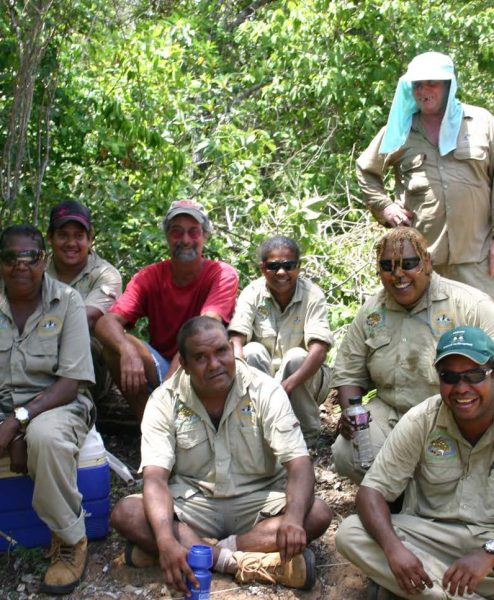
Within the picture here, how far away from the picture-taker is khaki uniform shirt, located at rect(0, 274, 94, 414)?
14.6ft

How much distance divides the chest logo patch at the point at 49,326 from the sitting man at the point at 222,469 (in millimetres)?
657

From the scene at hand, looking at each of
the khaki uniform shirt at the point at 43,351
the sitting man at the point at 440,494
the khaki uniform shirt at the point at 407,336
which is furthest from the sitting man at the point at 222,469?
the khaki uniform shirt at the point at 407,336

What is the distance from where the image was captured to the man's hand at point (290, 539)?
149 inches

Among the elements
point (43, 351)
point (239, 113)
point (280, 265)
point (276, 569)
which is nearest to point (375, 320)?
point (280, 265)

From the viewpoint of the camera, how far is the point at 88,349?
457 centimetres

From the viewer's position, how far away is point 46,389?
4.44 meters

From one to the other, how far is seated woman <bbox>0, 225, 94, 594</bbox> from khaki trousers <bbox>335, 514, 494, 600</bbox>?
1317 mm

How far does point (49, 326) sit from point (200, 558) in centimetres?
155

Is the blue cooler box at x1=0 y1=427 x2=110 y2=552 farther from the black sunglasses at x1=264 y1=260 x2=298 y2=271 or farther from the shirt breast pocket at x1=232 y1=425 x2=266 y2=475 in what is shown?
the black sunglasses at x1=264 y1=260 x2=298 y2=271

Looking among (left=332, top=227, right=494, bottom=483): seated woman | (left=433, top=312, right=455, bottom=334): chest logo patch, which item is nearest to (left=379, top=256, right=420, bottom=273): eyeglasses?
(left=332, top=227, right=494, bottom=483): seated woman

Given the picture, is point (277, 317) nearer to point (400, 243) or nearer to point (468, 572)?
point (400, 243)

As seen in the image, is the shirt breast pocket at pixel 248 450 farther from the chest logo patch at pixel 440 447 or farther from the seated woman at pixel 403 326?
the chest logo patch at pixel 440 447

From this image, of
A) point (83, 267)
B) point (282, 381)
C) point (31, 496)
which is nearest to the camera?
point (31, 496)

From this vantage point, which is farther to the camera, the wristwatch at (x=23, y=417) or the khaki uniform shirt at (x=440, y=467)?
the wristwatch at (x=23, y=417)
